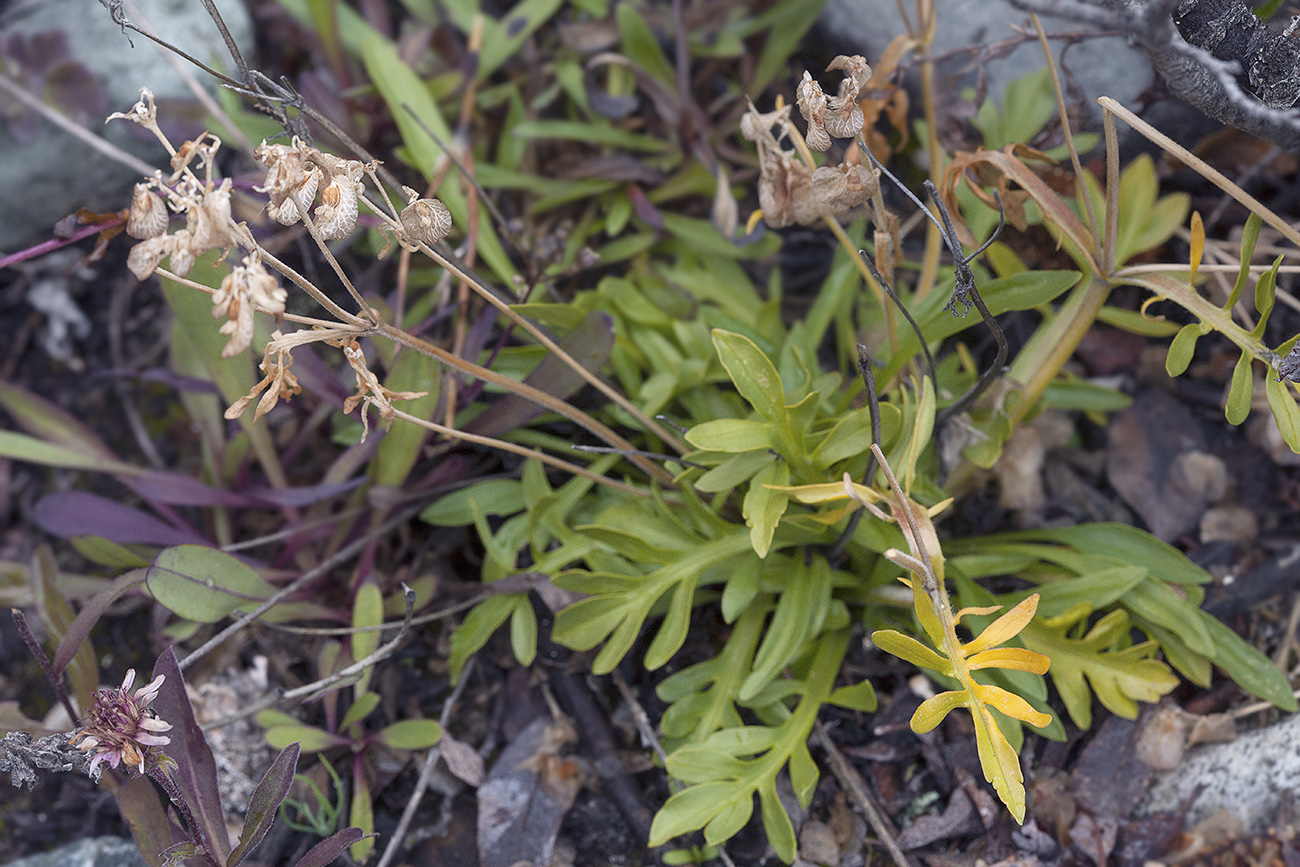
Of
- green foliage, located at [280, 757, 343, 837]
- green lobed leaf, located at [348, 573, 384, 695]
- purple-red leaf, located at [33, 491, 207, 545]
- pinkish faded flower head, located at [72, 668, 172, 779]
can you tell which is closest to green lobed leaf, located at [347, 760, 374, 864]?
green foliage, located at [280, 757, 343, 837]

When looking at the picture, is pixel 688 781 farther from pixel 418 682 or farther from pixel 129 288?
pixel 129 288

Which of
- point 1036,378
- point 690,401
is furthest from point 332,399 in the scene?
point 1036,378

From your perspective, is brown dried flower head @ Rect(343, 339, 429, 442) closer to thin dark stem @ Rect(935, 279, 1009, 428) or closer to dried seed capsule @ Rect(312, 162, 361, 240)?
dried seed capsule @ Rect(312, 162, 361, 240)

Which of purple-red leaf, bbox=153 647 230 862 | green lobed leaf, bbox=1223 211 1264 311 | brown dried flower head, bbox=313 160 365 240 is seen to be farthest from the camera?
purple-red leaf, bbox=153 647 230 862

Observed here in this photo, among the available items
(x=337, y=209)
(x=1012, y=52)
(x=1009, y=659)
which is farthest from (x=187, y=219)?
(x=1012, y=52)

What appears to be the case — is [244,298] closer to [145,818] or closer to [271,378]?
[271,378]
